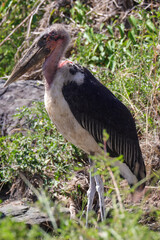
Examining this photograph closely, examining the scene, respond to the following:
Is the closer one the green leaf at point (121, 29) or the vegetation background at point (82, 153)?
the vegetation background at point (82, 153)

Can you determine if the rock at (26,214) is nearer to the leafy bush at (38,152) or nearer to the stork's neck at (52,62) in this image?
the leafy bush at (38,152)

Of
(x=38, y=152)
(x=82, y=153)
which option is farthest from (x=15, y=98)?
(x=82, y=153)

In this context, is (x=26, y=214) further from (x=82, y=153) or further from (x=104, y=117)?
(x=104, y=117)

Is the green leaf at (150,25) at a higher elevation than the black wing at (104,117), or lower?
higher

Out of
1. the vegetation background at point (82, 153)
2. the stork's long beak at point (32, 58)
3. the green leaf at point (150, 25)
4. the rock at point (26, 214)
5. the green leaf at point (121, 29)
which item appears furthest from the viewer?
the green leaf at point (121, 29)

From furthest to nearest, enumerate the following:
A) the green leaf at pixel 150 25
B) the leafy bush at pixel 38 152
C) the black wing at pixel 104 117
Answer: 1. the green leaf at pixel 150 25
2. the leafy bush at pixel 38 152
3. the black wing at pixel 104 117

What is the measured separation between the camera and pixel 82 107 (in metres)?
3.79

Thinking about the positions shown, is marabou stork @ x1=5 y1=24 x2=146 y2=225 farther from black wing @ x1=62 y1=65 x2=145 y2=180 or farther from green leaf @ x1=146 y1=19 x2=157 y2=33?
green leaf @ x1=146 y1=19 x2=157 y2=33

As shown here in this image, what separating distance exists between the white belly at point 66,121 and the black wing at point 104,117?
0.04 metres

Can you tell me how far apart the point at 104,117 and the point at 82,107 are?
0.79ft

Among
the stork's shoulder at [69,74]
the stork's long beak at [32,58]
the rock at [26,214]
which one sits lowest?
the rock at [26,214]

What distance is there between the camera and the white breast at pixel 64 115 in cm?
378

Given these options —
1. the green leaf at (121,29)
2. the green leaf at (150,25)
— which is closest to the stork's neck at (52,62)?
the green leaf at (150,25)

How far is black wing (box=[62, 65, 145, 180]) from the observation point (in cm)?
377
